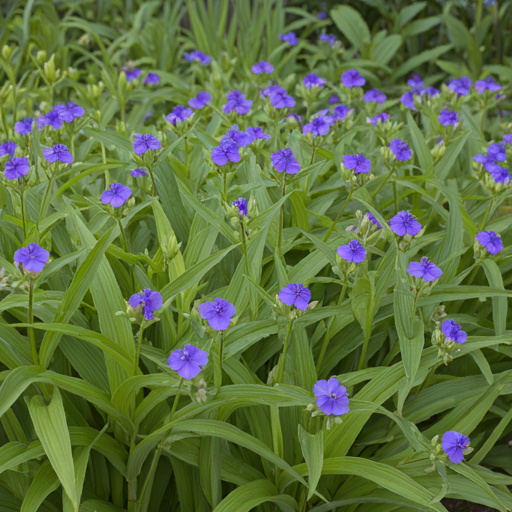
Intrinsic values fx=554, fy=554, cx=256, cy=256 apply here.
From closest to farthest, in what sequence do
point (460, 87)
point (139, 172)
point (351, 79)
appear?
1. point (139, 172)
2. point (351, 79)
3. point (460, 87)

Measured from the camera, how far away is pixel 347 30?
4.59 meters

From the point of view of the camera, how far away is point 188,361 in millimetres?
1214

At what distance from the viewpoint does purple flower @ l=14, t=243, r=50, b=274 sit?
1.30 meters

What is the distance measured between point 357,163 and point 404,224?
0.31 meters

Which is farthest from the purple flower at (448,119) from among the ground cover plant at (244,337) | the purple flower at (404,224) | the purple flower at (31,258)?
the purple flower at (31,258)

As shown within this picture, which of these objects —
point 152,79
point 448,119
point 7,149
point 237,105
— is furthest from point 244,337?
point 152,79

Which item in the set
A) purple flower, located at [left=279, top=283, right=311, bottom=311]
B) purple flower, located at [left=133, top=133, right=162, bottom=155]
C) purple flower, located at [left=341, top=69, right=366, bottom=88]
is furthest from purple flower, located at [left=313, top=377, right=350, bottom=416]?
purple flower, located at [left=341, top=69, right=366, bottom=88]

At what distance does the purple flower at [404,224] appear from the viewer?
62.3 inches

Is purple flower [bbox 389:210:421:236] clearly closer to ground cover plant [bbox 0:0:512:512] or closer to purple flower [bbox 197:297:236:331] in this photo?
ground cover plant [bbox 0:0:512:512]

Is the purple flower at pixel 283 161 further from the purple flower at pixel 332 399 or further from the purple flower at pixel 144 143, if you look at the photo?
the purple flower at pixel 332 399

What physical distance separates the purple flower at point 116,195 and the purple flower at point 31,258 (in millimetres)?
363

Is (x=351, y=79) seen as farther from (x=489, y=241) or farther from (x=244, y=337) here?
(x=244, y=337)

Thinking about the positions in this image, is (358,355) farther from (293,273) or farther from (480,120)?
(480,120)

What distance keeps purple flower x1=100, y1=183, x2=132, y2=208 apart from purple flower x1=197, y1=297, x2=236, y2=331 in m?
0.55
